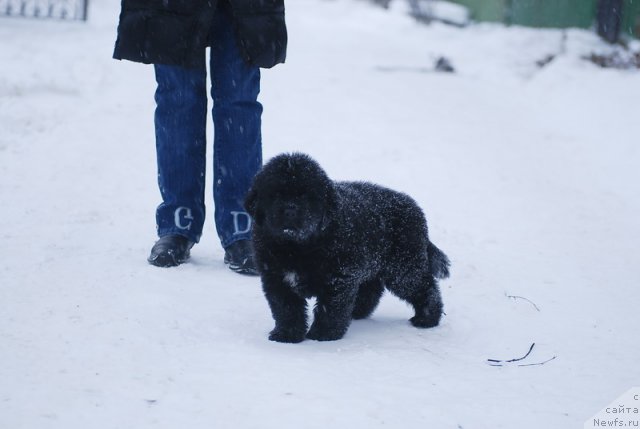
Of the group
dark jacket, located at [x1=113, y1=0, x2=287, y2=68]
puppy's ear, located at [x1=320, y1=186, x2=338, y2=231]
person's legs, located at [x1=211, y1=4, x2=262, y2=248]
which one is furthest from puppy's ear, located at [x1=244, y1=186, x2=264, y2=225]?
dark jacket, located at [x1=113, y1=0, x2=287, y2=68]

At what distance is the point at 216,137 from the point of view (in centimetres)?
470

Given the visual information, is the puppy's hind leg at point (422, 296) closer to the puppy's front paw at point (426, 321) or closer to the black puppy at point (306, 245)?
the puppy's front paw at point (426, 321)

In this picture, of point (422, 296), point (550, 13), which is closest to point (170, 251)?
point (422, 296)

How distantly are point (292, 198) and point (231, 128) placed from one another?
1249 millimetres

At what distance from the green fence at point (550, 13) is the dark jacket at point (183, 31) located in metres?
11.4

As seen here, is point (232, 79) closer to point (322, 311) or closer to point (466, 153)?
point (322, 311)

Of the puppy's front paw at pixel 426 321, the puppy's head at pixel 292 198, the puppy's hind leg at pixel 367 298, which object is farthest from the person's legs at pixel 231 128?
the puppy's front paw at pixel 426 321

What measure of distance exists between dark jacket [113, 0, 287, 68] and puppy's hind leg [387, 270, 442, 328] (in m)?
1.55

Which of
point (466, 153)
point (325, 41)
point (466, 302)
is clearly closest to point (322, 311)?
point (466, 302)

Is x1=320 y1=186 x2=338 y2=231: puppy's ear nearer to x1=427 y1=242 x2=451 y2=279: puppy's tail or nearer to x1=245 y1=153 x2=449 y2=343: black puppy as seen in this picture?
x1=245 y1=153 x2=449 y2=343: black puppy

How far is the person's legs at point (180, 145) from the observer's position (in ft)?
15.2

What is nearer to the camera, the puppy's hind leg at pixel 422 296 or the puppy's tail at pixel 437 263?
the puppy's hind leg at pixel 422 296

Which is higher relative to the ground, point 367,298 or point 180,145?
point 180,145

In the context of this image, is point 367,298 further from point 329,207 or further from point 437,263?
point 329,207
